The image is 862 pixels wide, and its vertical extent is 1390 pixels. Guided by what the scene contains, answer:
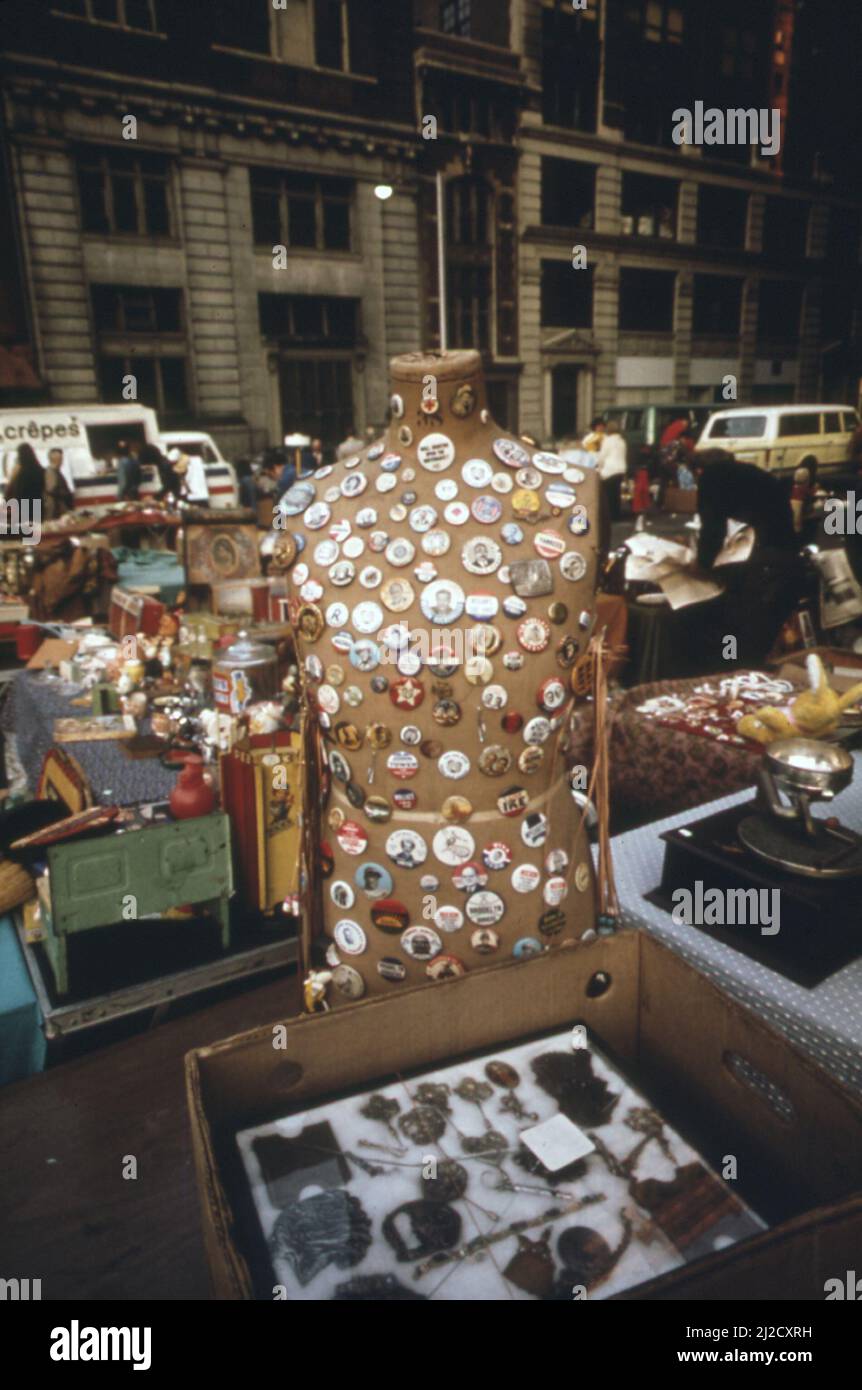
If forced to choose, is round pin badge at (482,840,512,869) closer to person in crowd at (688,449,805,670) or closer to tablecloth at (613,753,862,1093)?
tablecloth at (613,753,862,1093)

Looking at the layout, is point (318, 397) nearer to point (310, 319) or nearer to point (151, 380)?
point (310, 319)

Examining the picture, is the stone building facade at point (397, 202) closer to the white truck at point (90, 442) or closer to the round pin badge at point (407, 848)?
the white truck at point (90, 442)

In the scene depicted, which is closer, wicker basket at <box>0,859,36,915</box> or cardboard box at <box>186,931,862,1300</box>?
cardboard box at <box>186,931,862,1300</box>

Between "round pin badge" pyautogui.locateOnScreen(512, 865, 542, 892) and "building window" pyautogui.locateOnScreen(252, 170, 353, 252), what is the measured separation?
68.4ft

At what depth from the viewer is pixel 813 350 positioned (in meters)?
29.8

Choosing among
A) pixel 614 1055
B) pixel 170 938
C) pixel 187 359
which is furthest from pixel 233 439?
pixel 614 1055

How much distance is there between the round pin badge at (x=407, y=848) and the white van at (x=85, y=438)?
40.1 feet

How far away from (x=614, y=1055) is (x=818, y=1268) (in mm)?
477

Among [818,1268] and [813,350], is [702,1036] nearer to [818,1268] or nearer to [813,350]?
[818,1268]

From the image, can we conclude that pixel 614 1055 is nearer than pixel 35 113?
Yes

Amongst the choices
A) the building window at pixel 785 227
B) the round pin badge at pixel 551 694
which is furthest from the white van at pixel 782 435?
the round pin badge at pixel 551 694

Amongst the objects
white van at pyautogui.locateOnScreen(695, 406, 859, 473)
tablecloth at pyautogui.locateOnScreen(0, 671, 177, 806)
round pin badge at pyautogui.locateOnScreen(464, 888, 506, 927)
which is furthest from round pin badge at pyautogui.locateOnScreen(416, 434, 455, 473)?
white van at pyautogui.locateOnScreen(695, 406, 859, 473)

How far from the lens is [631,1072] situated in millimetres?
1286

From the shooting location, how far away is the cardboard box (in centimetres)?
88
